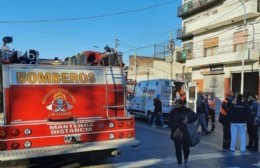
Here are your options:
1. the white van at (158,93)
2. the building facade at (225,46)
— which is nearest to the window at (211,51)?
the building facade at (225,46)

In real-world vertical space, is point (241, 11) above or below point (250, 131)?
above

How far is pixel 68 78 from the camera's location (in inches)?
316

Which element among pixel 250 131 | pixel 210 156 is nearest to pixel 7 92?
pixel 210 156

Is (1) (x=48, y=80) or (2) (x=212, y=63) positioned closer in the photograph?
(1) (x=48, y=80)

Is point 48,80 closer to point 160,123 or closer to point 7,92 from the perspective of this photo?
point 7,92

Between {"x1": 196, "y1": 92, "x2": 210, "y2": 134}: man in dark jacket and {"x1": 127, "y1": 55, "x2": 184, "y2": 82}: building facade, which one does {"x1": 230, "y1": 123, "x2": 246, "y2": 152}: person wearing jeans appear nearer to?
{"x1": 196, "y1": 92, "x2": 210, "y2": 134}: man in dark jacket

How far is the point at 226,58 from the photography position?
32.6 meters

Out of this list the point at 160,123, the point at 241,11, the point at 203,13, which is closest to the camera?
the point at 160,123

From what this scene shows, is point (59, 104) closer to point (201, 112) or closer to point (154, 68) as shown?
point (201, 112)

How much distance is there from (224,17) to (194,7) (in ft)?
28.9

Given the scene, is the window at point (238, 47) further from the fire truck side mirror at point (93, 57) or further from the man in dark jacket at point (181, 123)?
the fire truck side mirror at point (93, 57)

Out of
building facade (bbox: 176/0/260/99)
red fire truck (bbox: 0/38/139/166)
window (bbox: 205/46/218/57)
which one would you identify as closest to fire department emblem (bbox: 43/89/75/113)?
red fire truck (bbox: 0/38/139/166)

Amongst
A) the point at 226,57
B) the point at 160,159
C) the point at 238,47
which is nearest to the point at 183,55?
the point at 226,57

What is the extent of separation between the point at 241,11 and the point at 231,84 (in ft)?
21.5
